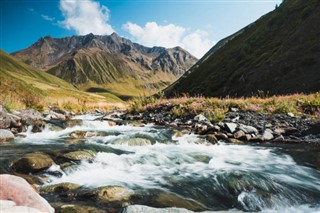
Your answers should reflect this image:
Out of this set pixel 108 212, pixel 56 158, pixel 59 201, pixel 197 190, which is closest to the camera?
pixel 108 212

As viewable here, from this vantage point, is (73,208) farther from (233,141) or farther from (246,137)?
(246,137)

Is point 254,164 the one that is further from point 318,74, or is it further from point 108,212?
point 318,74

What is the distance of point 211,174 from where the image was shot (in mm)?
7828

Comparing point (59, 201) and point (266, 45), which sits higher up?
point (266, 45)

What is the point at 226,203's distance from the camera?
19.9ft

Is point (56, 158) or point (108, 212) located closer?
point (108, 212)

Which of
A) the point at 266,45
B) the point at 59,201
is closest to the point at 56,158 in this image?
the point at 59,201

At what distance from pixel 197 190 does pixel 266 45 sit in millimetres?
62249

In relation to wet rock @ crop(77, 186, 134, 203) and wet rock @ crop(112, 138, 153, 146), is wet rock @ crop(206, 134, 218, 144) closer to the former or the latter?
wet rock @ crop(112, 138, 153, 146)

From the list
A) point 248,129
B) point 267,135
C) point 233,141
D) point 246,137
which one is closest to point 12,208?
point 233,141

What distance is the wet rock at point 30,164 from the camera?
713 cm

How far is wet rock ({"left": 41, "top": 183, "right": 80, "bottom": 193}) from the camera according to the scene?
6.07 metres

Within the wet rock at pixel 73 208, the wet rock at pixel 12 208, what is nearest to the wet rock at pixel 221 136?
the wet rock at pixel 73 208

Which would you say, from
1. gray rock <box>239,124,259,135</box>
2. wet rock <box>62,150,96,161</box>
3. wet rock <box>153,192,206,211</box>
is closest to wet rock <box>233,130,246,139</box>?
gray rock <box>239,124,259,135</box>
